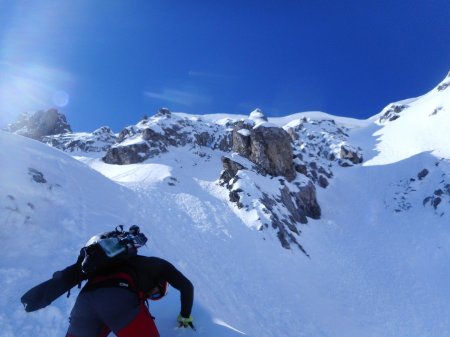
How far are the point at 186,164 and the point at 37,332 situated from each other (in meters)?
44.1

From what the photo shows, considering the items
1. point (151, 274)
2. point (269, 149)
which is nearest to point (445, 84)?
point (269, 149)

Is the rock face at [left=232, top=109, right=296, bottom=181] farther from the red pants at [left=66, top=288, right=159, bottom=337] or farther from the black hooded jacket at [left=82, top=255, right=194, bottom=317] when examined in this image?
the red pants at [left=66, top=288, right=159, bottom=337]

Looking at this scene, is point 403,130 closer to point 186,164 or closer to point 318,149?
point 318,149

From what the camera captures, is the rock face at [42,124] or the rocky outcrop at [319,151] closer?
the rocky outcrop at [319,151]

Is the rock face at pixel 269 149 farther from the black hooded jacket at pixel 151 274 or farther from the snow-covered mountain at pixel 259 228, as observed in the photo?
the black hooded jacket at pixel 151 274

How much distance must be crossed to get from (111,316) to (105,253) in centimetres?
74

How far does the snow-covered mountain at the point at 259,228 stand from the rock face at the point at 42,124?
62688 millimetres

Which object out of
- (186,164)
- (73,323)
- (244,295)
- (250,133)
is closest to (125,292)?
(73,323)

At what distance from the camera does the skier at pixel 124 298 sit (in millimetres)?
4020

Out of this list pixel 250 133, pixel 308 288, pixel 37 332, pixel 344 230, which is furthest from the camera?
pixel 250 133

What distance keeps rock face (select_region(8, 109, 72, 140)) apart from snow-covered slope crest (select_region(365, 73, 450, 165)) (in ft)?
313

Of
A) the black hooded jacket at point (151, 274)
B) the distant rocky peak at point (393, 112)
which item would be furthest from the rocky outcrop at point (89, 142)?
the black hooded jacket at point (151, 274)

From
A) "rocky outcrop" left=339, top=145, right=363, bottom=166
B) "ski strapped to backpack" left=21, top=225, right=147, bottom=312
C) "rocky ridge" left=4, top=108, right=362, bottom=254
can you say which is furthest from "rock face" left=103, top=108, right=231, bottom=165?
"ski strapped to backpack" left=21, top=225, right=147, bottom=312

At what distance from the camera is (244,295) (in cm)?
1655
